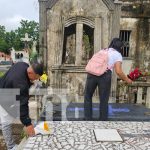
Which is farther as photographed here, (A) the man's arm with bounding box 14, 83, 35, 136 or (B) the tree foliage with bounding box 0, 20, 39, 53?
(B) the tree foliage with bounding box 0, 20, 39, 53

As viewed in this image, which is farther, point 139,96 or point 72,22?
point 139,96

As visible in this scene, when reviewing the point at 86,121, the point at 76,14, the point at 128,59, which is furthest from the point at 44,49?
the point at 128,59

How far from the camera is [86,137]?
443 cm

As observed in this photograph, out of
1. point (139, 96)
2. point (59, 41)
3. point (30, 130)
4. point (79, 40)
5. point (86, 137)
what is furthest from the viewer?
point (139, 96)

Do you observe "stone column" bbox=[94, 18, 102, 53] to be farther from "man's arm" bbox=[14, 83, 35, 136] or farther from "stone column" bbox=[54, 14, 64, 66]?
"man's arm" bbox=[14, 83, 35, 136]

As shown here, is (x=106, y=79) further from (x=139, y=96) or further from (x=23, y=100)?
(x=139, y=96)

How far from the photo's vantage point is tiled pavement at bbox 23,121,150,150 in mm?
4016

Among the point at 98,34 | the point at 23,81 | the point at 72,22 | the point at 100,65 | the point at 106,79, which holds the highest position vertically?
the point at 72,22

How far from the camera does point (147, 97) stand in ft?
27.3

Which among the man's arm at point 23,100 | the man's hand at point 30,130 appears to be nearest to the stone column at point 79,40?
the man's hand at point 30,130

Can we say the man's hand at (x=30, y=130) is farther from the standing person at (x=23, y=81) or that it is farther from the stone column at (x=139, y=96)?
the stone column at (x=139, y=96)

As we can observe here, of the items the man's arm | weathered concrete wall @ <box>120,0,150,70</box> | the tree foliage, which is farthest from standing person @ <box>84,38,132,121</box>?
the tree foliage

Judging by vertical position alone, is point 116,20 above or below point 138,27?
below

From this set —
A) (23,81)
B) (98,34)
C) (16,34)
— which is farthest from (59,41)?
(16,34)
